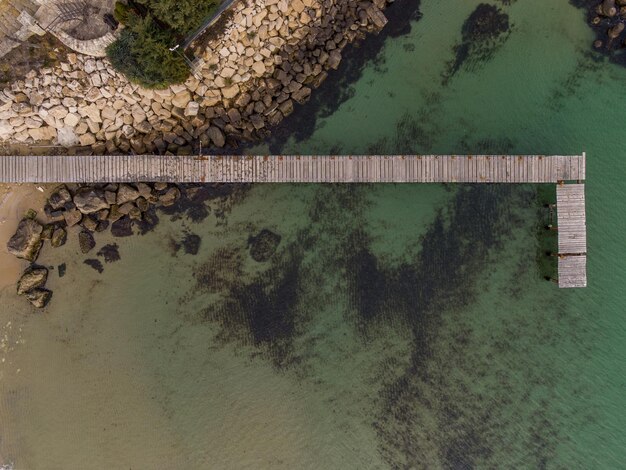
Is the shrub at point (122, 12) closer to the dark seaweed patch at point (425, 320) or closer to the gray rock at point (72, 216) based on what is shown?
the gray rock at point (72, 216)

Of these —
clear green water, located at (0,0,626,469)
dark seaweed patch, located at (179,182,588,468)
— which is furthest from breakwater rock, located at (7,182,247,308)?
dark seaweed patch, located at (179,182,588,468)

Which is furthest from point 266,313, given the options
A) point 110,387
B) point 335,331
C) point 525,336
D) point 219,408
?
point 525,336

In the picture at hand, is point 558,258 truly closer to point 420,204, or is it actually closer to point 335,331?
point 420,204

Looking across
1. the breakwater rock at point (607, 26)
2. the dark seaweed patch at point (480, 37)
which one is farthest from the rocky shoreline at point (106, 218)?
the breakwater rock at point (607, 26)

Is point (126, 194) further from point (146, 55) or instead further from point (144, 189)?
point (146, 55)

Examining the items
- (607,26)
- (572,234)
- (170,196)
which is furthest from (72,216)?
(607,26)

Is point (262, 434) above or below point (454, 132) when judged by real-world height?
below
